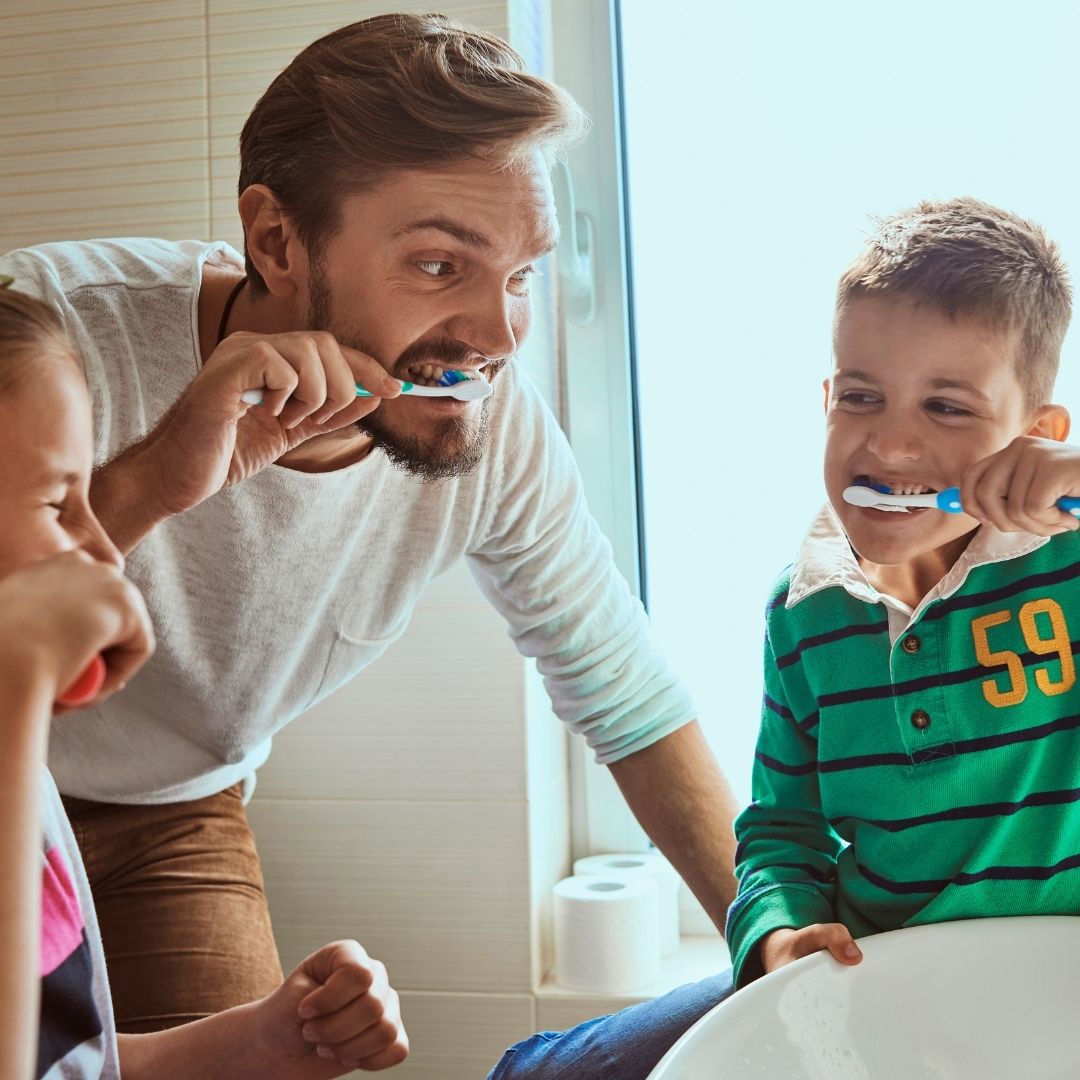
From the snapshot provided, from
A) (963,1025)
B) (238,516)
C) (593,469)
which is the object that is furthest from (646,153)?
(963,1025)

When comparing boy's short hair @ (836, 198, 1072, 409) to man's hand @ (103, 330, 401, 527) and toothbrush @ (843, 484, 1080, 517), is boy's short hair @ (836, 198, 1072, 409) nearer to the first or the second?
toothbrush @ (843, 484, 1080, 517)

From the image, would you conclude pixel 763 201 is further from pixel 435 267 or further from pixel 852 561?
pixel 852 561

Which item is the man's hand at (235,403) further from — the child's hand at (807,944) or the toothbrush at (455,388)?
the child's hand at (807,944)

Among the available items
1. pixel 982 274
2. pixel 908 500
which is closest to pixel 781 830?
pixel 908 500

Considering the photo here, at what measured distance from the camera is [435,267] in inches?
42.4

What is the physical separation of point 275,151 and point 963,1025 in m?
0.88

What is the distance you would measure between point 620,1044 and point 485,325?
0.57 meters

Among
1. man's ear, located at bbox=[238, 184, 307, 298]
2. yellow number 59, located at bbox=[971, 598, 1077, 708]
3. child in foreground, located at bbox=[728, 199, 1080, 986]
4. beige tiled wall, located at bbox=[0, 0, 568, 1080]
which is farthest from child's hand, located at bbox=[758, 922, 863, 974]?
beige tiled wall, located at bbox=[0, 0, 568, 1080]

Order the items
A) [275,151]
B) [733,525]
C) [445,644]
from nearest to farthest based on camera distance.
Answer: [275,151]
[445,644]
[733,525]

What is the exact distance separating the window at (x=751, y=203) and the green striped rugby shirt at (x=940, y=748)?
0.79 m

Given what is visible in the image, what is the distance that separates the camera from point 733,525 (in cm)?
176

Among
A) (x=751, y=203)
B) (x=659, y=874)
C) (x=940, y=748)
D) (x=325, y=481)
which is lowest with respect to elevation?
(x=659, y=874)

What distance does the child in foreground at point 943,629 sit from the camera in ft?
2.72

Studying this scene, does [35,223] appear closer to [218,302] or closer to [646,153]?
[218,302]
